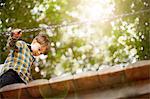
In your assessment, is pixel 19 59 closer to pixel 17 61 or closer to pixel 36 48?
pixel 17 61

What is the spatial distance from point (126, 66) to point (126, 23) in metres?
6.97

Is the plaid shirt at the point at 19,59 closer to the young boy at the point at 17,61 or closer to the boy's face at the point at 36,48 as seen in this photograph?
the young boy at the point at 17,61

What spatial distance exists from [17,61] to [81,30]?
6.91 metres

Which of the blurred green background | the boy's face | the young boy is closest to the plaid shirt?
the young boy

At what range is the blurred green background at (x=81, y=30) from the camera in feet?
27.4

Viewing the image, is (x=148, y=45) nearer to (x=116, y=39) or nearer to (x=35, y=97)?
(x=116, y=39)

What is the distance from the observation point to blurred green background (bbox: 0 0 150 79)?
8352 millimetres

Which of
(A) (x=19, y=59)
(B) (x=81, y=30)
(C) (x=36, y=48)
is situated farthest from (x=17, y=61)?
(B) (x=81, y=30)

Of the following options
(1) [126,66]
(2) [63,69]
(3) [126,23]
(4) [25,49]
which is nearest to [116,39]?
(3) [126,23]

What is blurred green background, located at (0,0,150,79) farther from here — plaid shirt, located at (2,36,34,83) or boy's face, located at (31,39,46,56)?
plaid shirt, located at (2,36,34,83)

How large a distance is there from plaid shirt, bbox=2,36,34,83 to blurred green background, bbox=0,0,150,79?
4307mm

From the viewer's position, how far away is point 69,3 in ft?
32.3

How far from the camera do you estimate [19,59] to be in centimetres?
335

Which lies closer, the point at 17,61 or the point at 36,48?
the point at 17,61
